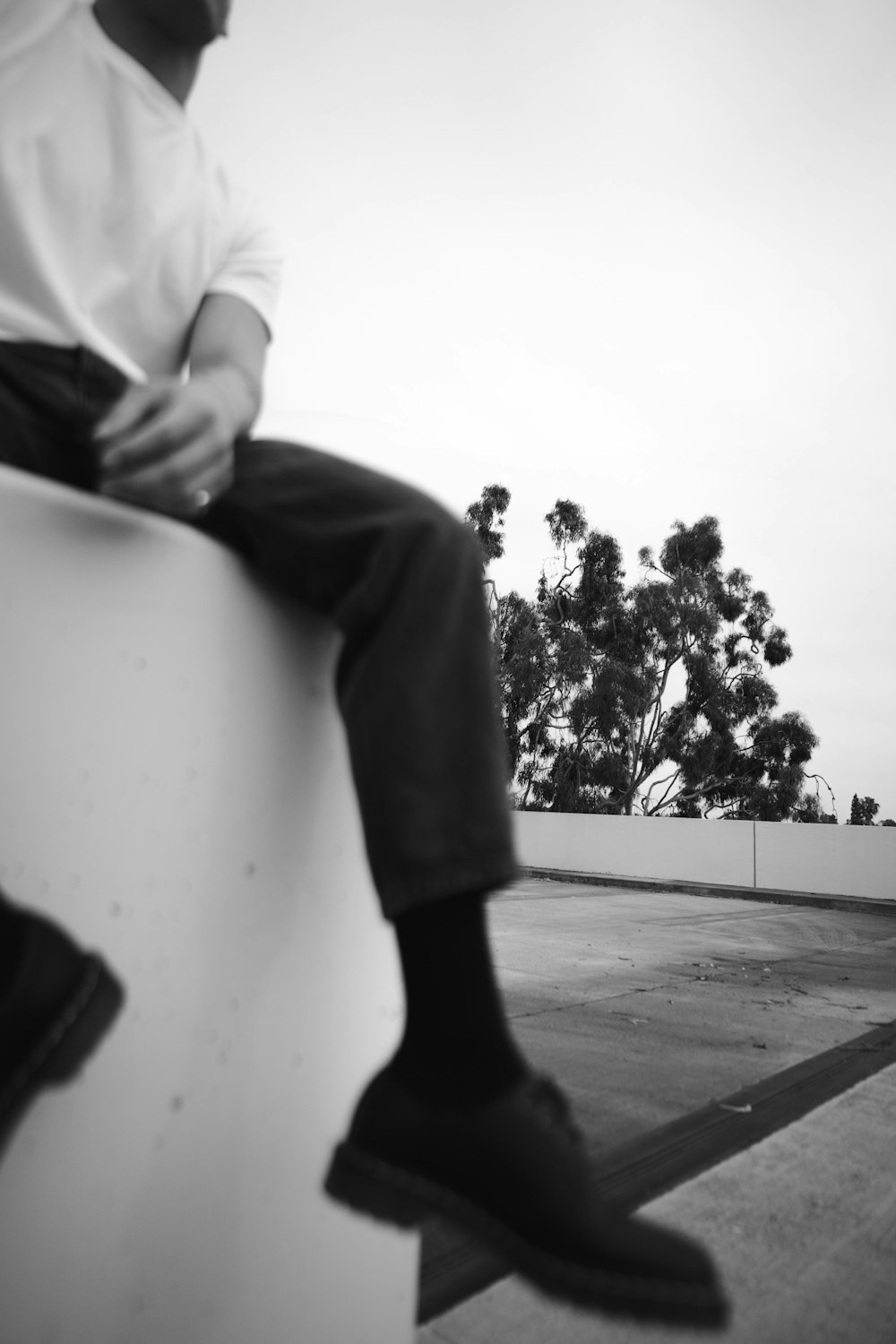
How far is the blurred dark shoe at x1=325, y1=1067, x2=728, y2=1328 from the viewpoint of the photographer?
1.66 ft

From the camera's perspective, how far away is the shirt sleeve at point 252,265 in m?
0.85

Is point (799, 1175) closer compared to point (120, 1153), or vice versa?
point (120, 1153)

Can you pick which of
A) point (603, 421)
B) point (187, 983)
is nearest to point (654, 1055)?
point (187, 983)

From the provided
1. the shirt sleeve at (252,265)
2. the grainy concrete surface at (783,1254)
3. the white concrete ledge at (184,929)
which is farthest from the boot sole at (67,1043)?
the shirt sleeve at (252,265)

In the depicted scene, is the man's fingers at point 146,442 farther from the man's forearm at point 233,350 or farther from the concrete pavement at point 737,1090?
the concrete pavement at point 737,1090

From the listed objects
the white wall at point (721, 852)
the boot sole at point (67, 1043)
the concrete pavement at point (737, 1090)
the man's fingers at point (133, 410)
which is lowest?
the white wall at point (721, 852)

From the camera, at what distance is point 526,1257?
1.72 feet

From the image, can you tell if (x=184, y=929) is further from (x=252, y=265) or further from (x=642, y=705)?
(x=642, y=705)

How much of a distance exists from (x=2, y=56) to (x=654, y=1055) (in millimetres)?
2559

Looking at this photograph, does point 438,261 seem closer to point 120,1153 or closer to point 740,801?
point 740,801

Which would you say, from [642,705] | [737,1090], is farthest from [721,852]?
[737,1090]

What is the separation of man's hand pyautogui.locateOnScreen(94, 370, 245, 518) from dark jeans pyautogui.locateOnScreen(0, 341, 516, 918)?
8cm

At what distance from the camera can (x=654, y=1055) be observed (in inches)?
90.6

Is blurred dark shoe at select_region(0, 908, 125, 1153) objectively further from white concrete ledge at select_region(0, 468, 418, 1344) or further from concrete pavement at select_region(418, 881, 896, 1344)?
concrete pavement at select_region(418, 881, 896, 1344)
